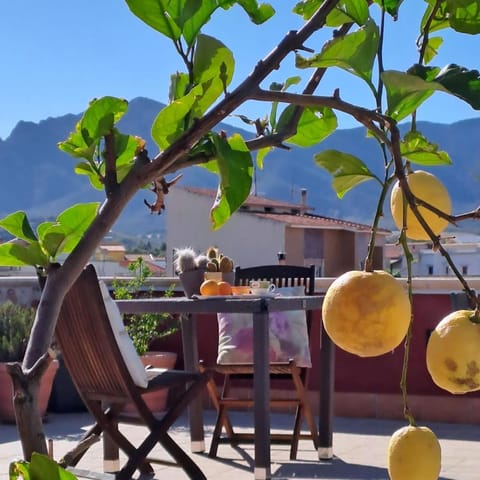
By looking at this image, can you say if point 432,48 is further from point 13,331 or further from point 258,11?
point 13,331

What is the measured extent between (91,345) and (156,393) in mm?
2522

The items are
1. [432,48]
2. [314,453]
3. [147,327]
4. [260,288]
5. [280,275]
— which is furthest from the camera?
[147,327]

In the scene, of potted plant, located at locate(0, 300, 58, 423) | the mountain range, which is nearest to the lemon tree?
potted plant, located at locate(0, 300, 58, 423)

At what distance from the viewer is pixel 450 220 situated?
614 mm

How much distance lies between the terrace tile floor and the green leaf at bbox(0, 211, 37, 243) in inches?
143

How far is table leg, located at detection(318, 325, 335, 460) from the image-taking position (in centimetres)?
458

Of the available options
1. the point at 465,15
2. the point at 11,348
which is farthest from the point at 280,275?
the point at 465,15

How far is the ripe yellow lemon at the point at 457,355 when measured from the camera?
59 cm

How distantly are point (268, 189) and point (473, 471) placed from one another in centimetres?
13090

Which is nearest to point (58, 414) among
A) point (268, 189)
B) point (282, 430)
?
point (282, 430)

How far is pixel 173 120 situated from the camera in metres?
0.69

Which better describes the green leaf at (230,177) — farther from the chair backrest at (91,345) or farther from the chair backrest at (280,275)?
the chair backrest at (280,275)

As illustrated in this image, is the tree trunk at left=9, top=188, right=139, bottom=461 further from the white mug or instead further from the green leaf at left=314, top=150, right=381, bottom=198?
the white mug

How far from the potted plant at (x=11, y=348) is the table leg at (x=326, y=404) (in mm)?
1963
